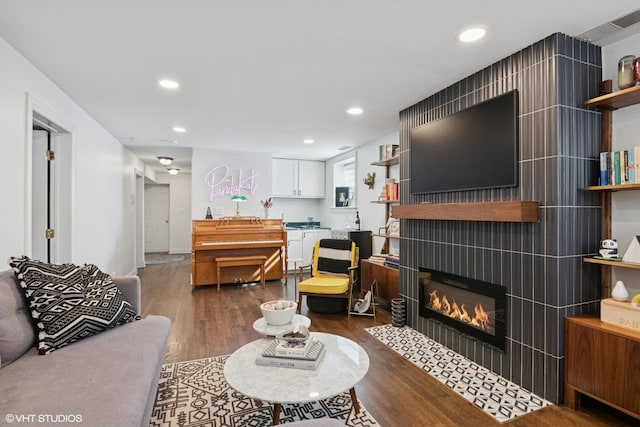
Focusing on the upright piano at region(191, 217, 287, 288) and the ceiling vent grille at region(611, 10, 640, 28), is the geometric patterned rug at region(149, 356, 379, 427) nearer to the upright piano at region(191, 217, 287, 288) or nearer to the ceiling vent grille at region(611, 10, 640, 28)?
the ceiling vent grille at region(611, 10, 640, 28)

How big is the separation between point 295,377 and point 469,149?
2.19m

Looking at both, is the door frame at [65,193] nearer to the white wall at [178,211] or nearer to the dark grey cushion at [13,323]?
the dark grey cushion at [13,323]

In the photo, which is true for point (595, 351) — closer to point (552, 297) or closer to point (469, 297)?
point (552, 297)

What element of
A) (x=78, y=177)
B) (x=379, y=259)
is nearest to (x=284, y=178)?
(x=379, y=259)

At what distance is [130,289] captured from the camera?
238cm

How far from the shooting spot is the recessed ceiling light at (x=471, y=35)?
2.05 m

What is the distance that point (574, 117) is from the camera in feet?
6.93

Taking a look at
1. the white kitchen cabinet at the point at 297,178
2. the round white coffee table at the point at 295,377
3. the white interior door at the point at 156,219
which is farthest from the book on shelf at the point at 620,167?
the white interior door at the point at 156,219

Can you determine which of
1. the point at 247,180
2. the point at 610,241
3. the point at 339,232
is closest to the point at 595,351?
the point at 610,241

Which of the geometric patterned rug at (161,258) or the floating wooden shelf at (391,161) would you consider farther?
the geometric patterned rug at (161,258)

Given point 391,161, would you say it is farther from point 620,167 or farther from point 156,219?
point 156,219

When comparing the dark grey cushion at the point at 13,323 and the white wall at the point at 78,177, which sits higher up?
the white wall at the point at 78,177

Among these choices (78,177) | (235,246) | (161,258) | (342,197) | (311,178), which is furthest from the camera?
(161,258)

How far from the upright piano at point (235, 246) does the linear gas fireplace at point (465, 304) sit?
2.97 metres
